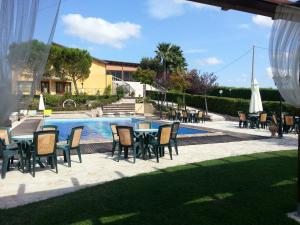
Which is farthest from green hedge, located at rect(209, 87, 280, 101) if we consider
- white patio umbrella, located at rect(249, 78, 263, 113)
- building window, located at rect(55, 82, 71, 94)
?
building window, located at rect(55, 82, 71, 94)

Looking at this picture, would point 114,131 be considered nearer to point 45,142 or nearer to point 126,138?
point 126,138

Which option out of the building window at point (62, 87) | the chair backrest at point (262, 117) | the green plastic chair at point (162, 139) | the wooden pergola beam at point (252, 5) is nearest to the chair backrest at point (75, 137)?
the green plastic chair at point (162, 139)

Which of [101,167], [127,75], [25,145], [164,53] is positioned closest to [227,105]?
[101,167]

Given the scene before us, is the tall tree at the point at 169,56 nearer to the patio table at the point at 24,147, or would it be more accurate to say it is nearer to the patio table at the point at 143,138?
the patio table at the point at 143,138

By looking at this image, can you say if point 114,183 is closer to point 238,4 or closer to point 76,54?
point 238,4

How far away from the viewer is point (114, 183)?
22.4 feet

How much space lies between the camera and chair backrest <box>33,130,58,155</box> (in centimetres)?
793

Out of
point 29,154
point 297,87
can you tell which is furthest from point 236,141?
point 297,87

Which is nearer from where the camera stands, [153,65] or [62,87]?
[62,87]

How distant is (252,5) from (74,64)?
37.5 metres

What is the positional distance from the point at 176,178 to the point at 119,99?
30106mm

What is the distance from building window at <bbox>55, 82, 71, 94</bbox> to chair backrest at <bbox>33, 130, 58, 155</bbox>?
119 ft

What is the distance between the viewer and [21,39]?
3.16 meters

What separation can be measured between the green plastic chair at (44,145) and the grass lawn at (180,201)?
2088mm
